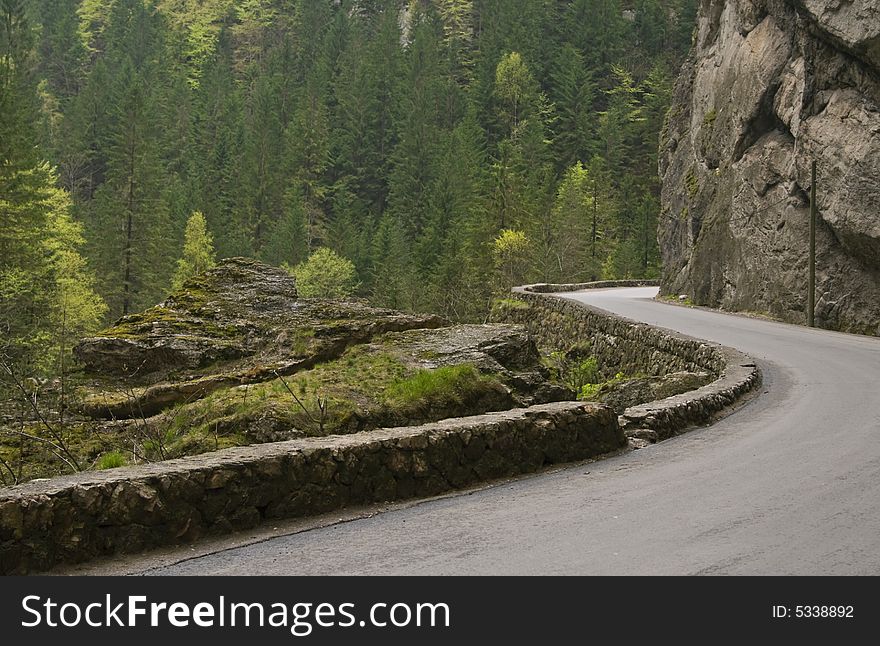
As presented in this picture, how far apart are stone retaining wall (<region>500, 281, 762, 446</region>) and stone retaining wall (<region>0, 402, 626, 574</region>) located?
81.2 inches

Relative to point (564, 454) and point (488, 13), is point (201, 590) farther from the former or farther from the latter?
point (488, 13)

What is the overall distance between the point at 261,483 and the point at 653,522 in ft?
9.78

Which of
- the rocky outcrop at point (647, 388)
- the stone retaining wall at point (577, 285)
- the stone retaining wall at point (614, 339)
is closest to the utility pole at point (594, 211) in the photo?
the stone retaining wall at point (577, 285)

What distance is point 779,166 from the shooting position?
32.7 m

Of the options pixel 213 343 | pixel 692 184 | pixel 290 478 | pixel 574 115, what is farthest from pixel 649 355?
pixel 574 115

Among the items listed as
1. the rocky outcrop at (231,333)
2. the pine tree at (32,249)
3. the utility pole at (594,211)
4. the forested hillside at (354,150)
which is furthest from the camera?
the utility pole at (594,211)

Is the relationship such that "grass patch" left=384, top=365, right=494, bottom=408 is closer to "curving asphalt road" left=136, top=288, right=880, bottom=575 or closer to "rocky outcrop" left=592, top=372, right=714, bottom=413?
"rocky outcrop" left=592, top=372, right=714, bottom=413

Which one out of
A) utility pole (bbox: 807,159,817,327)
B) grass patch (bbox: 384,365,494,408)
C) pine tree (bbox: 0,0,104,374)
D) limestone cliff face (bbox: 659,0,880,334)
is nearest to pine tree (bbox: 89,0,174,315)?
pine tree (bbox: 0,0,104,374)

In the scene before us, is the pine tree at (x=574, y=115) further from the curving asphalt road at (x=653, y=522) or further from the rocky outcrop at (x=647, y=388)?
the curving asphalt road at (x=653, y=522)

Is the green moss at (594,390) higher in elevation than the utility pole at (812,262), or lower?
lower

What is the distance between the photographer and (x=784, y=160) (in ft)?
106

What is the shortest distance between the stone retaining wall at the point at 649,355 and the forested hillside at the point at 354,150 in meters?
20.2

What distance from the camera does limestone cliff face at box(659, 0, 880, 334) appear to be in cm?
2675

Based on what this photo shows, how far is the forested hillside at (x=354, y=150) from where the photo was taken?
58.9m
